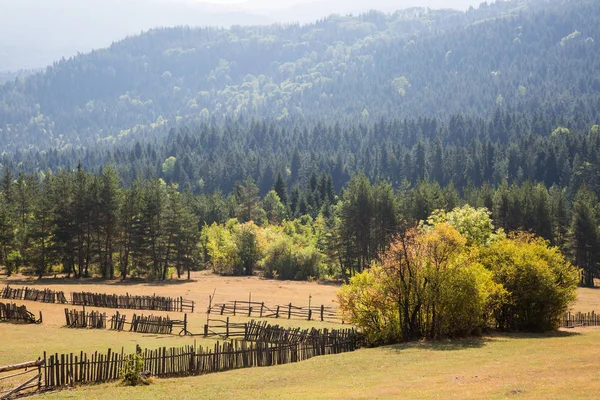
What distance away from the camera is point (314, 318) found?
195 feet

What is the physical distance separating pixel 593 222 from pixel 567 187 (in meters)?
69.3

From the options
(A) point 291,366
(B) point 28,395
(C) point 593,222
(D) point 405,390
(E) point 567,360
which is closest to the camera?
(D) point 405,390

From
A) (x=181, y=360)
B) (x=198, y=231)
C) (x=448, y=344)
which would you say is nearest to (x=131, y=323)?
(x=181, y=360)

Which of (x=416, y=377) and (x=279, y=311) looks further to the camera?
(x=279, y=311)

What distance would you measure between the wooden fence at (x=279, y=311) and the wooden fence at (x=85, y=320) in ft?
41.0

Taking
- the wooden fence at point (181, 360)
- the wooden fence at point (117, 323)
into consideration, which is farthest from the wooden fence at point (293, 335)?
the wooden fence at point (117, 323)

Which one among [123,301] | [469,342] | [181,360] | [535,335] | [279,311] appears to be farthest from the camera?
[279,311]

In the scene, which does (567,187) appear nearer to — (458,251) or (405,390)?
(458,251)

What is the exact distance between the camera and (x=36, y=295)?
209 ft

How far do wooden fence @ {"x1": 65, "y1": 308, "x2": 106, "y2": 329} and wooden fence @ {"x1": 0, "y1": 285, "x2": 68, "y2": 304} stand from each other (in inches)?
562

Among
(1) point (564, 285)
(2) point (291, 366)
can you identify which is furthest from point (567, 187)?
(2) point (291, 366)

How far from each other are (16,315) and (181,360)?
997 inches

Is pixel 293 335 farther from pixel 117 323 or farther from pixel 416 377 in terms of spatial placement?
pixel 117 323

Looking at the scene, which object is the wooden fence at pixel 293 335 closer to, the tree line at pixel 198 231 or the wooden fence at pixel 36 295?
the wooden fence at pixel 36 295
